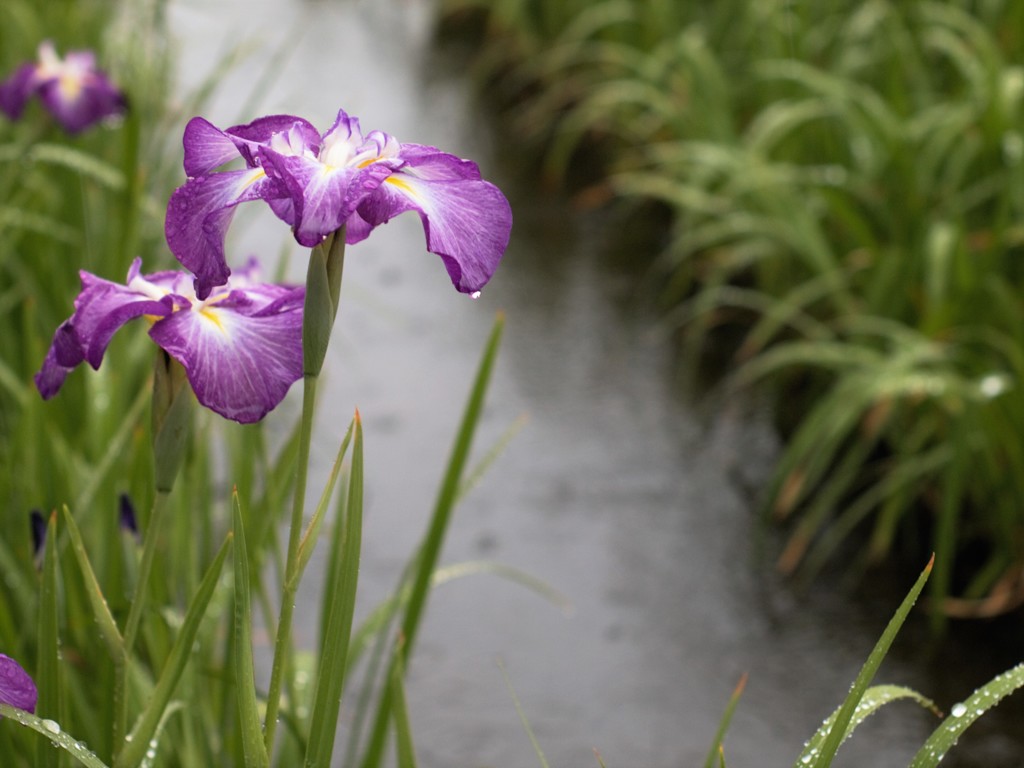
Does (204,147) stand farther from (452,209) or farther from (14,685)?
(14,685)

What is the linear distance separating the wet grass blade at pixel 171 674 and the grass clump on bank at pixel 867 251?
5.04 ft

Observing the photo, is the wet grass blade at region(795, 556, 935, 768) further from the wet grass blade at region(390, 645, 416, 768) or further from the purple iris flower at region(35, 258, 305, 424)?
the purple iris flower at region(35, 258, 305, 424)

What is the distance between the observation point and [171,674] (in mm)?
882

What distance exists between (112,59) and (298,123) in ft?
7.35

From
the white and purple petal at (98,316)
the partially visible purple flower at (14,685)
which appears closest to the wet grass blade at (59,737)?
the partially visible purple flower at (14,685)

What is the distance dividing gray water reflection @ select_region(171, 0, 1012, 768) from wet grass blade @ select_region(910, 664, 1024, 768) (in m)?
1.06

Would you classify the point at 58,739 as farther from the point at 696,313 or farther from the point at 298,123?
the point at 696,313

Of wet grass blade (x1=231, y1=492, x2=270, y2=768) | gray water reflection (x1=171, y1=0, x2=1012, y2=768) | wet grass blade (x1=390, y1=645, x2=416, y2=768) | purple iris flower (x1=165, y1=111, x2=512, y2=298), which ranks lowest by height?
wet grass blade (x1=231, y1=492, x2=270, y2=768)

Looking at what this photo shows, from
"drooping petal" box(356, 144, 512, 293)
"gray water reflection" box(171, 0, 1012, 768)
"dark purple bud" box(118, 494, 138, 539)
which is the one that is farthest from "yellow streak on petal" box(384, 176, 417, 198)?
"gray water reflection" box(171, 0, 1012, 768)

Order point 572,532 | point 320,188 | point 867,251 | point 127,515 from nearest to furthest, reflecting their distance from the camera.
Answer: point 320,188 → point 127,515 → point 572,532 → point 867,251

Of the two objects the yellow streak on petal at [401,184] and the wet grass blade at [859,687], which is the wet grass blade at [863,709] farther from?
the yellow streak on petal at [401,184]

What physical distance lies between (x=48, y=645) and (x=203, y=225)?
0.41m

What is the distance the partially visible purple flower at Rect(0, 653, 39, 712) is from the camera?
2.48ft

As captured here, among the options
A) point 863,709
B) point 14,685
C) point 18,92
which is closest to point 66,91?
point 18,92
